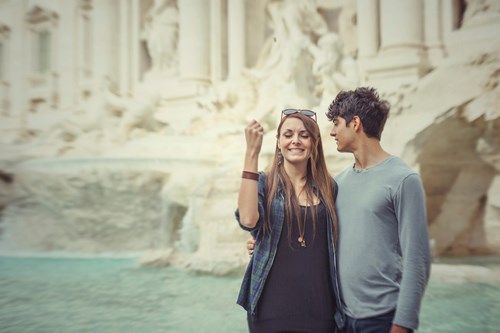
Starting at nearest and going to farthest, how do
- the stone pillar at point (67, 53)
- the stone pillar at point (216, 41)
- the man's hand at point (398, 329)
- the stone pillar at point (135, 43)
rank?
the man's hand at point (398, 329), the stone pillar at point (216, 41), the stone pillar at point (135, 43), the stone pillar at point (67, 53)

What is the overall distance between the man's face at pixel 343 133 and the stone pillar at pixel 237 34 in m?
8.22

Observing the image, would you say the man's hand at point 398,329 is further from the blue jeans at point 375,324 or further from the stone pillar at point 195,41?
the stone pillar at point 195,41

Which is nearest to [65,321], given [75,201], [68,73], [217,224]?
[217,224]

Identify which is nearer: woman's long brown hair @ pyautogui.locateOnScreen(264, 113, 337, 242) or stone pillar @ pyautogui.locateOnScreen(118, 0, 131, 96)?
woman's long brown hair @ pyautogui.locateOnScreen(264, 113, 337, 242)

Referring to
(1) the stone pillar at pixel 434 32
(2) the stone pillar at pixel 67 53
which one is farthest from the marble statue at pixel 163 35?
(1) the stone pillar at pixel 434 32

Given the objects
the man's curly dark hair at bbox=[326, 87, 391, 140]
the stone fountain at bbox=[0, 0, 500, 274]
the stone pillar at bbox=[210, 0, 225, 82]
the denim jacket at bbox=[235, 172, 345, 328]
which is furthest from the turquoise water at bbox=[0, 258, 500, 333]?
the stone pillar at bbox=[210, 0, 225, 82]

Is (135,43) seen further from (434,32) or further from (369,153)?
(369,153)

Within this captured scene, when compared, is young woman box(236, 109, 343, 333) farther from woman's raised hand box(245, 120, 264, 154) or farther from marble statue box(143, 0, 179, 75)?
marble statue box(143, 0, 179, 75)

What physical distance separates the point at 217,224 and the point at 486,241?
3.17 m

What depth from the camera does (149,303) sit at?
4.35 m

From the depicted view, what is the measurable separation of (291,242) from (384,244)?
259 mm

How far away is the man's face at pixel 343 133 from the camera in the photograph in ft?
4.93

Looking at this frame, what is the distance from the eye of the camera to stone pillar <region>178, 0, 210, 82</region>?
1009cm

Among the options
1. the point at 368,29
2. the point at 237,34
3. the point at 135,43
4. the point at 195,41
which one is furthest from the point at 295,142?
the point at 135,43
